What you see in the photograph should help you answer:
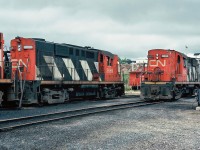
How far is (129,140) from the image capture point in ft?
21.0

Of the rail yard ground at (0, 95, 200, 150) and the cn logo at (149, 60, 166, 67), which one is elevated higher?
the cn logo at (149, 60, 166, 67)

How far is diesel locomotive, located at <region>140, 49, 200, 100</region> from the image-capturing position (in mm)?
17844

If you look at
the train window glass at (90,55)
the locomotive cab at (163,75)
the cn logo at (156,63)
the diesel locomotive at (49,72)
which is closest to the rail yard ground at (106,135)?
the diesel locomotive at (49,72)

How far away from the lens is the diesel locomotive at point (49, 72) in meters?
13.6

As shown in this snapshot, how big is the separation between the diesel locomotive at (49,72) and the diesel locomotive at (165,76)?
339cm

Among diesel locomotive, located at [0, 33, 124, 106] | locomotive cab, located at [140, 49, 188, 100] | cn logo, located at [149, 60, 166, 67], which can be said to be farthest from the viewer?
cn logo, located at [149, 60, 166, 67]

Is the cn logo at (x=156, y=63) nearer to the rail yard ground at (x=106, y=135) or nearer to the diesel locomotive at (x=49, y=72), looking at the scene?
the diesel locomotive at (x=49, y=72)

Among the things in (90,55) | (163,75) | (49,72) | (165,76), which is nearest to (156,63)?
(163,75)

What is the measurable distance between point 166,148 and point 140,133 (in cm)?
159

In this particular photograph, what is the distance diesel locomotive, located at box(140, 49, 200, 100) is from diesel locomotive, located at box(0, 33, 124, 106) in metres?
3.39

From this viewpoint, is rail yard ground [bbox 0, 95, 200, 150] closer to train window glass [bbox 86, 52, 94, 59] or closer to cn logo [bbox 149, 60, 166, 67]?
cn logo [bbox 149, 60, 166, 67]

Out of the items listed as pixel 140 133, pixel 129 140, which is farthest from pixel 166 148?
pixel 140 133

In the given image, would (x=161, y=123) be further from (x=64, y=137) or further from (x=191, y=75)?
(x=191, y=75)

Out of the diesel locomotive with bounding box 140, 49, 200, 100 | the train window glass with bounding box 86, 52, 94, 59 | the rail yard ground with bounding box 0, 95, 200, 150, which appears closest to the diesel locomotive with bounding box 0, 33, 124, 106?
the train window glass with bounding box 86, 52, 94, 59
